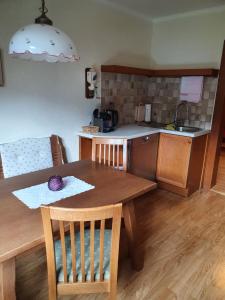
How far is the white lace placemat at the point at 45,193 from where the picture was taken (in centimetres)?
135

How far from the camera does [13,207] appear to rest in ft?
4.22

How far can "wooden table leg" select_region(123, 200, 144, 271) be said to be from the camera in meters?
1.60

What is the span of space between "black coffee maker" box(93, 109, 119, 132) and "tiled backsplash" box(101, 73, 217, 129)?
24cm

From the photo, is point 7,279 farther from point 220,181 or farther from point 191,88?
point 220,181

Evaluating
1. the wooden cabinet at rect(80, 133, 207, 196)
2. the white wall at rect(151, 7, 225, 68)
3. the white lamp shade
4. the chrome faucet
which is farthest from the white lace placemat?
the white wall at rect(151, 7, 225, 68)

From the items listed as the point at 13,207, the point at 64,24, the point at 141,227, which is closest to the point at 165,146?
the point at 141,227

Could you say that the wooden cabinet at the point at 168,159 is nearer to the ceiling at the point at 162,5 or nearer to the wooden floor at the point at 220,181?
the wooden floor at the point at 220,181

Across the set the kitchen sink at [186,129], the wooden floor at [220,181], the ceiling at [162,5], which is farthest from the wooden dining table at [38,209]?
the ceiling at [162,5]

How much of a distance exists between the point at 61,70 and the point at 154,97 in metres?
1.64

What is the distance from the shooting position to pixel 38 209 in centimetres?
127

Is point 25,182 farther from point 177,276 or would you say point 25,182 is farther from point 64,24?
point 64,24

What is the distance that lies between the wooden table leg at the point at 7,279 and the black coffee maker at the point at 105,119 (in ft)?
6.17

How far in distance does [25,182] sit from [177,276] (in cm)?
134

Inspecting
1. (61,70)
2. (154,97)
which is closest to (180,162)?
(154,97)
